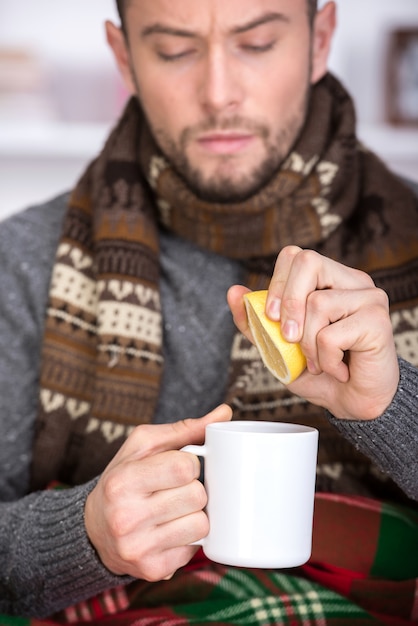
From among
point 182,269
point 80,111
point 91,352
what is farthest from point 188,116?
point 80,111

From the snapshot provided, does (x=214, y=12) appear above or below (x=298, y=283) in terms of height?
above

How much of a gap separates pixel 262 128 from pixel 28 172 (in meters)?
1.44

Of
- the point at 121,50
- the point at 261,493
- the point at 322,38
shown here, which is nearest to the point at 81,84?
the point at 121,50

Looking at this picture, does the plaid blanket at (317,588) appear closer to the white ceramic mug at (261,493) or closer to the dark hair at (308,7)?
the white ceramic mug at (261,493)

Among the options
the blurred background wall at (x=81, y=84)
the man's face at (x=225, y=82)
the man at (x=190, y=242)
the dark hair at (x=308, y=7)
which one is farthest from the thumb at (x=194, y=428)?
the blurred background wall at (x=81, y=84)

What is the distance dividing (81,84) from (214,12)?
1.34 m

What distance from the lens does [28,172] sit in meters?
2.63

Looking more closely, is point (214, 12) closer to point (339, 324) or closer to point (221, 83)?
point (221, 83)

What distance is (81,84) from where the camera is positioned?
2.55 metres

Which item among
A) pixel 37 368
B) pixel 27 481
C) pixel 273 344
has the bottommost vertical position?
pixel 27 481

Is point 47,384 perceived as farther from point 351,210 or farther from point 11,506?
point 351,210

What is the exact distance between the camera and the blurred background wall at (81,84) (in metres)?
2.39

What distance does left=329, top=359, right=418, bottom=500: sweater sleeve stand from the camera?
958mm

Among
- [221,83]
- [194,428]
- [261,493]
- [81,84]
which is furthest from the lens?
[81,84]
